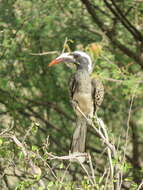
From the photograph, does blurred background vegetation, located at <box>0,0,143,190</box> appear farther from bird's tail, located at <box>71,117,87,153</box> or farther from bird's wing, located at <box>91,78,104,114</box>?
bird's tail, located at <box>71,117,87,153</box>

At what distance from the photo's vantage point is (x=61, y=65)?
668 cm

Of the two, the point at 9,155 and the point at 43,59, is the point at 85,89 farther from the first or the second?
the point at 9,155

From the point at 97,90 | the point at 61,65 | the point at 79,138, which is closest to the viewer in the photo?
the point at 79,138

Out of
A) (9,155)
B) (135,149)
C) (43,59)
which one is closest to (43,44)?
(43,59)

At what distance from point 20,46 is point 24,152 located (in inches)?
125

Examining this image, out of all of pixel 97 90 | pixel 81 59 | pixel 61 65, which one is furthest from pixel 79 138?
pixel 61 65

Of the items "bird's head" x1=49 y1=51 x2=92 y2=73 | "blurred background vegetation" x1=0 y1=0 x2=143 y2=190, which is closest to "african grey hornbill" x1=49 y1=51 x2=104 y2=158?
"bird's head" x1=49 y1=51 x2=92 y2=73

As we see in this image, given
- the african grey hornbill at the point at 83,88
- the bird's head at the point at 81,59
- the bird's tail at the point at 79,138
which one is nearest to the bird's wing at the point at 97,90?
the african grey hornbill at the point at 83,88

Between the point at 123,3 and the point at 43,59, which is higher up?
the point at 123,3

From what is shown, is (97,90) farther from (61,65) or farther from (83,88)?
(61,65)

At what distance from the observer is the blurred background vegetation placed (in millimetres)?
5852

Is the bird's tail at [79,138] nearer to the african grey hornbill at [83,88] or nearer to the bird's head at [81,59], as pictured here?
the african grey hornbill at [83,88]

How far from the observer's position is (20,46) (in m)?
6.32

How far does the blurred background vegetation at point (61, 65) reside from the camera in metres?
5.85
